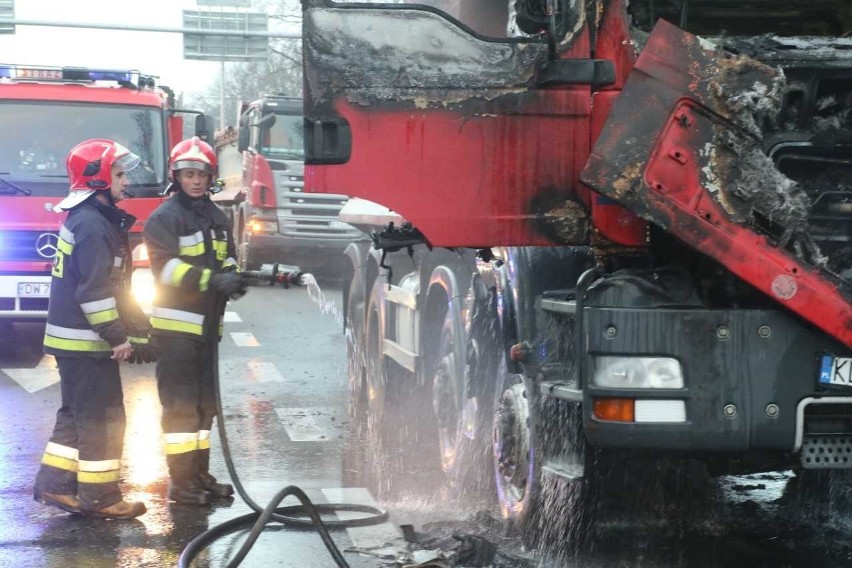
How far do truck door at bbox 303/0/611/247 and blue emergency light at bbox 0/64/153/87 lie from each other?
26.6ft

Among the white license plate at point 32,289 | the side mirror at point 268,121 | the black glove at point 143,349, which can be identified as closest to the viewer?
the black glove at point 143,349

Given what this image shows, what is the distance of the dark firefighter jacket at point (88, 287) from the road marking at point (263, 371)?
4.25 meters

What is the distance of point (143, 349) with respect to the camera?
20.4 feet

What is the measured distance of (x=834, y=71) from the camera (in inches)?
177

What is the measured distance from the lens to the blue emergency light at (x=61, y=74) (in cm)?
1192

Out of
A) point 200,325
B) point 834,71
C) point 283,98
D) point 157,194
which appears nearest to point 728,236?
point 834,71

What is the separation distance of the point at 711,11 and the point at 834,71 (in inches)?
31.3

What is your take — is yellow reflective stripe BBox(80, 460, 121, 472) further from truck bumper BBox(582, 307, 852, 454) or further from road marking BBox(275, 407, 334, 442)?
truck bumper BBox(582, 307, 852, 454)

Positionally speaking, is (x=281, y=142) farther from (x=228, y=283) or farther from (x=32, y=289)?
(x=228, y=283)

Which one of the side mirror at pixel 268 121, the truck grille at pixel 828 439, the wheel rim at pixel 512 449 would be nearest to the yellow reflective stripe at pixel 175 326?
the wheel rim at pixel 512 449

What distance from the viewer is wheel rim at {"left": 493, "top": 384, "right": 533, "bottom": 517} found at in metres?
5.03

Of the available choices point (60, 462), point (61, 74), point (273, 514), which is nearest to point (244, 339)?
point (61, 74)

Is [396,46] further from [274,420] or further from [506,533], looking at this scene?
[274,420]

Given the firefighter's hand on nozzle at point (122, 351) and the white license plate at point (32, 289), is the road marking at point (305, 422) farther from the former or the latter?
the white license plate at point (32, 289)
